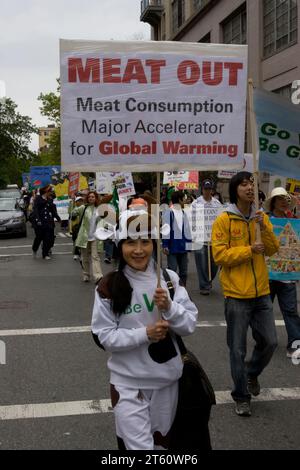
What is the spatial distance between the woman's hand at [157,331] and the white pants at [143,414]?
0.95 ft

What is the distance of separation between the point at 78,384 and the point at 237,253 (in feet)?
6.61

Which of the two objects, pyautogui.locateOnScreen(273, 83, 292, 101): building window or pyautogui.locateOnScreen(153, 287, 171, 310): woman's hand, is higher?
pyautogui.locateOnScreen(273, 83, 292, 101): building window

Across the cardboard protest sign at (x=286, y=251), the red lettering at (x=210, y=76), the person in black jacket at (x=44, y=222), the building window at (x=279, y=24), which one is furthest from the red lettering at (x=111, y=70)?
the building window at (x=279, y=24)

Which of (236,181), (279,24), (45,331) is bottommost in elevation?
(45,331)

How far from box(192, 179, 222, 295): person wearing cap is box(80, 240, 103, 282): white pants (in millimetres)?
2006

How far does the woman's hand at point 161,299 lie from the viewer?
3.02 m

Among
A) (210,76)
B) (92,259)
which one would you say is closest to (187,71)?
(210,76)

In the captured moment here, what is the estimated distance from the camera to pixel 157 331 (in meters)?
2.99

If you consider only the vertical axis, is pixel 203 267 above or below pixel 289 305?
below

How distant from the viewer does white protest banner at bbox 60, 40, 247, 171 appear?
3.64 meters

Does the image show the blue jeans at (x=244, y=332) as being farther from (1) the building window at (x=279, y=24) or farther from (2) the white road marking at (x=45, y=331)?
(1) the building window at (x=279, y=24)

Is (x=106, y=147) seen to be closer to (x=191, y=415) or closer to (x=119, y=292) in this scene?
(x=119, y=292)

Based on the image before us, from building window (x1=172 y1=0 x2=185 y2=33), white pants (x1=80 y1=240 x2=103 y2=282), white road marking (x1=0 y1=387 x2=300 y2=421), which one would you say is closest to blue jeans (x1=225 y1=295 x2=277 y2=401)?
white road marking (x1=0 y1=387 x2=300 y2=421)

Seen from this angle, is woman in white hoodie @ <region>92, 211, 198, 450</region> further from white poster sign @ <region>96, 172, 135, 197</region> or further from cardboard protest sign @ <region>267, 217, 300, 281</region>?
white poster sign @ <region>96, 172, 135, 197</region>
